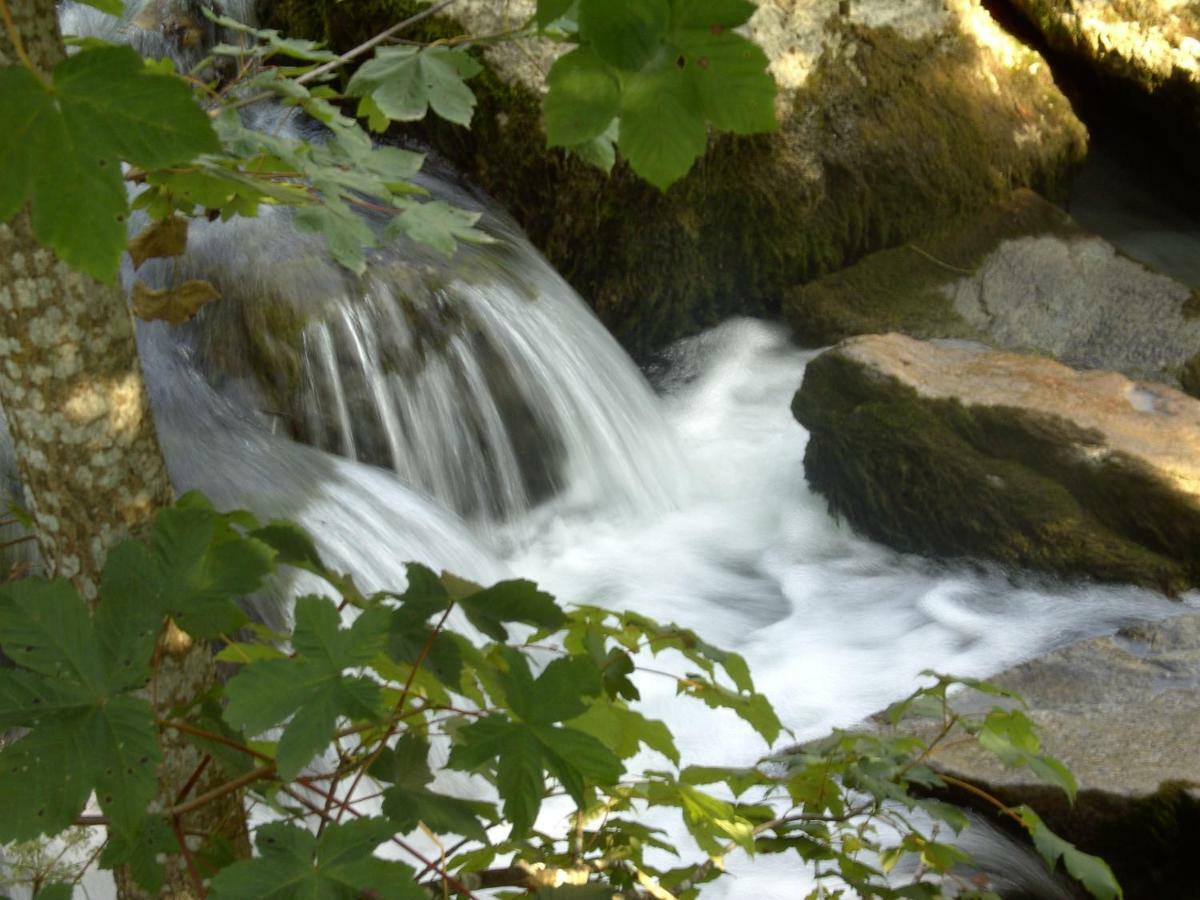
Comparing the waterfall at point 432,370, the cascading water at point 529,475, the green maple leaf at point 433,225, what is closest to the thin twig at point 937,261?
the cascading water at point 529,475

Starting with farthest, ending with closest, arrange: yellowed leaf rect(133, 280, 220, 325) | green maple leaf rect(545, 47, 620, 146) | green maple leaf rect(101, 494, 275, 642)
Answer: yellowed leaf rect(133, 280, 220, 325)
green maple leaf rect(101, 494, 275, 642)
green maple leaf rect(545, 47, 620, 146)

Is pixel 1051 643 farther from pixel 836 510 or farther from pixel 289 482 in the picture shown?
pixel 289 482

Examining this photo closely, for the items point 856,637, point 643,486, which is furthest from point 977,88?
point 856,637

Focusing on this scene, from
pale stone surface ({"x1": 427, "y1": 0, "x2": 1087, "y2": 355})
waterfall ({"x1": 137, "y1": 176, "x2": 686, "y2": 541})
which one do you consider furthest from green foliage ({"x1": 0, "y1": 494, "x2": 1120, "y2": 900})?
pale stone surface ({"x1": 427, "y1": 0, "x2": 1087, "y2": 355})

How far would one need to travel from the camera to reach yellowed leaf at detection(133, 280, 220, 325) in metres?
1.75

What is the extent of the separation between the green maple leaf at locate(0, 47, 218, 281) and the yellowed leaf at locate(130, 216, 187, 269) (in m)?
0.79

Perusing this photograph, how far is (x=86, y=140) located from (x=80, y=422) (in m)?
0.50

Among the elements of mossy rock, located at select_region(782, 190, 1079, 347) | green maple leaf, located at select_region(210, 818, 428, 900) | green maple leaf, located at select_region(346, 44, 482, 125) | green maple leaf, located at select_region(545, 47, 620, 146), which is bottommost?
mossy rock, located at select_region(782, 190, 1079, 347)

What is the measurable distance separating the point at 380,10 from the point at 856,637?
3172 mm

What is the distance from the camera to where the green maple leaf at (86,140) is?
74cm

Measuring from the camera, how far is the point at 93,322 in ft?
3.82

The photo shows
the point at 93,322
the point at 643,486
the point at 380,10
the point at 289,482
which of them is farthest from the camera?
the point at 380,10

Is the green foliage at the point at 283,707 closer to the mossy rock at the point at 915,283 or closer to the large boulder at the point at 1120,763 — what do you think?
the large boulder at the point at 1120,763

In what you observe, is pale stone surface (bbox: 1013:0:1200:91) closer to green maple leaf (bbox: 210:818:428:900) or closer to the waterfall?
the waterfall
